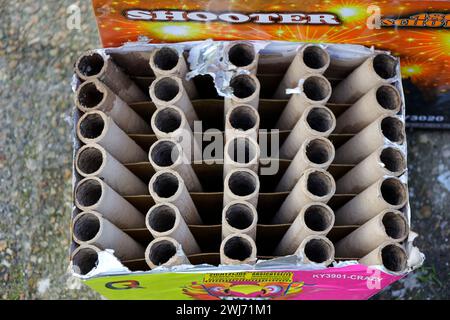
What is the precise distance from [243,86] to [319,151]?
22 centimetres

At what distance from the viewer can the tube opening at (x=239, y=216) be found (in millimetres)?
1102

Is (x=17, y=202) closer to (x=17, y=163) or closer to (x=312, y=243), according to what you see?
(x=17, y=163)

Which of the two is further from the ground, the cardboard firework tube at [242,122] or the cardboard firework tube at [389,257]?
the cardboard firework tube at [242,122]

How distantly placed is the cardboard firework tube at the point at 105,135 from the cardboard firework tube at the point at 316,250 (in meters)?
0.44

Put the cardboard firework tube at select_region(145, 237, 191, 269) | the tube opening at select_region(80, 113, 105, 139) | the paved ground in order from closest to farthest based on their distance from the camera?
the cardboard firework tube at select_region(145, 237, 191, 269)
the tube opening at select_region(80, 113, 105, 139)
the paved ground

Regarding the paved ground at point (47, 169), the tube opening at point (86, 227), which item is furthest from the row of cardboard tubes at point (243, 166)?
the paved ground at point (47, 169)

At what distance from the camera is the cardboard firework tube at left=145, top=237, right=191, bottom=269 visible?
1.08 m

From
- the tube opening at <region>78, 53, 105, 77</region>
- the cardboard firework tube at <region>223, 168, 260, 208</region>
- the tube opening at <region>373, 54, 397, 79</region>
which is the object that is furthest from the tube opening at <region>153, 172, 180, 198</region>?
the tube opening at <region>373, 54, 397, 79</region>

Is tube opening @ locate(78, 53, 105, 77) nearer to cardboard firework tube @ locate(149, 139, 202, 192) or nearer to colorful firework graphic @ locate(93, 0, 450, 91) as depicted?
colorful firework graphic @ locate(93, 0, 450, 91)

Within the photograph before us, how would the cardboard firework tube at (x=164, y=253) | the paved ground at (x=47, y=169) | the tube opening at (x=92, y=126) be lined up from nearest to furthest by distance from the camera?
the cardboard firework tube at (x=164, y=253) → the tube opening at (x=92, y=126) → the paved ground at (x=47, y=169)

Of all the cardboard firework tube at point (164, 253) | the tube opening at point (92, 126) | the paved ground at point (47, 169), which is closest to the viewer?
the cardboard firework tube at point (164, 253)

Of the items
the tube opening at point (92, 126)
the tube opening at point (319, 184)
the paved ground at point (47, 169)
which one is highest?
the tube opening at point (92, 126)

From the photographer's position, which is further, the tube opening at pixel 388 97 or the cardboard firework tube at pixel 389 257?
the tube opening at pixel 388 97

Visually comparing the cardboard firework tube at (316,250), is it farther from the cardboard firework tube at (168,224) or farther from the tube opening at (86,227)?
the tube opening at (86,227)
